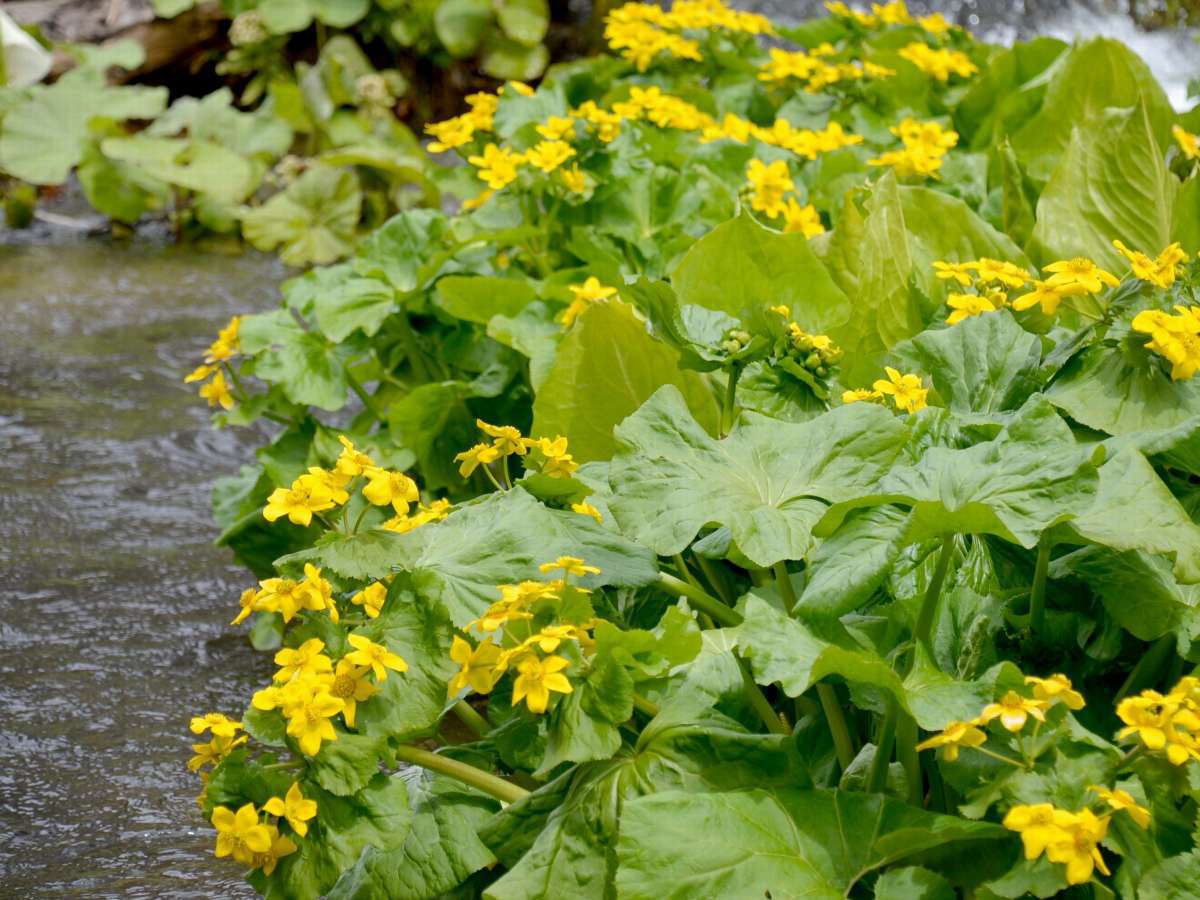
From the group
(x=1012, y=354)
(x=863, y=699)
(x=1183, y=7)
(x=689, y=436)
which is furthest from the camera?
(x=1183, y=7)

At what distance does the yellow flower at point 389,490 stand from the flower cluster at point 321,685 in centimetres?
15

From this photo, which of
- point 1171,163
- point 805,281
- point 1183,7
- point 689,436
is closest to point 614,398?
point 805,281

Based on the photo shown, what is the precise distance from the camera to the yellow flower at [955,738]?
108 centimetres

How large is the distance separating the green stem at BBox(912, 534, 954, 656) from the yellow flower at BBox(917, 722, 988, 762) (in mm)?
181

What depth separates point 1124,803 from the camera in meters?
1.04

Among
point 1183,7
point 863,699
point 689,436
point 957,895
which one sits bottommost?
point 1183,7

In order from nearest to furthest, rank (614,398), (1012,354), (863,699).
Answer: (863,699) → (1012,354) → (614,398)

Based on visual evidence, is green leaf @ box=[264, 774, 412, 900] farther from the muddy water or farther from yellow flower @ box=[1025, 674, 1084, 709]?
the muddy water

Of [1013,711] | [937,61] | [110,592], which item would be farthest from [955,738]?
[937,61]

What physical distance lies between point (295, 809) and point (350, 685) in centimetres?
12

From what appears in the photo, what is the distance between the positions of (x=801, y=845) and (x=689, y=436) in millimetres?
435

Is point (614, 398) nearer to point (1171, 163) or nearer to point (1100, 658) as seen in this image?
point (1100, 658)

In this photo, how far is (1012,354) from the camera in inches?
62.1

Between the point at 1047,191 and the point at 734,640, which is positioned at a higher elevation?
the point at 1047,191
